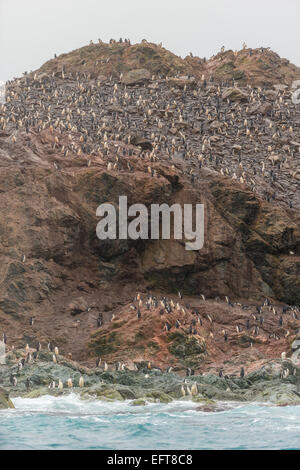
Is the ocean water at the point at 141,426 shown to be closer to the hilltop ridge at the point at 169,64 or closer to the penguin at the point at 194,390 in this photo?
the penguin at the point at 194,390

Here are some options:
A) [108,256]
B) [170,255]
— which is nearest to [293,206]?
[170,255]

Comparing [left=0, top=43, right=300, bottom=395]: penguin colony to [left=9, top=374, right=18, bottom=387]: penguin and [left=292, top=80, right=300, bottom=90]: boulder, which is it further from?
[left=292, top=80, right=300, bottom=90]: boulder

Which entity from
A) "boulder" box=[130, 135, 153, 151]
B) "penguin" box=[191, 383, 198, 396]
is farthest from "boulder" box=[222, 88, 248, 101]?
"penguin" box=[191, 383, 198, 396]

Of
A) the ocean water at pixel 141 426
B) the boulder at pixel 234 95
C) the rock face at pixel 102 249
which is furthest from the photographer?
the boulder at pixel 234 95

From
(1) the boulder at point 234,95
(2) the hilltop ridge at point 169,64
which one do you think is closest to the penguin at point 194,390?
(1) the boulder at point 234,95

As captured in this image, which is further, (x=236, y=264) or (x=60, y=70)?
(x=60, y=70)
